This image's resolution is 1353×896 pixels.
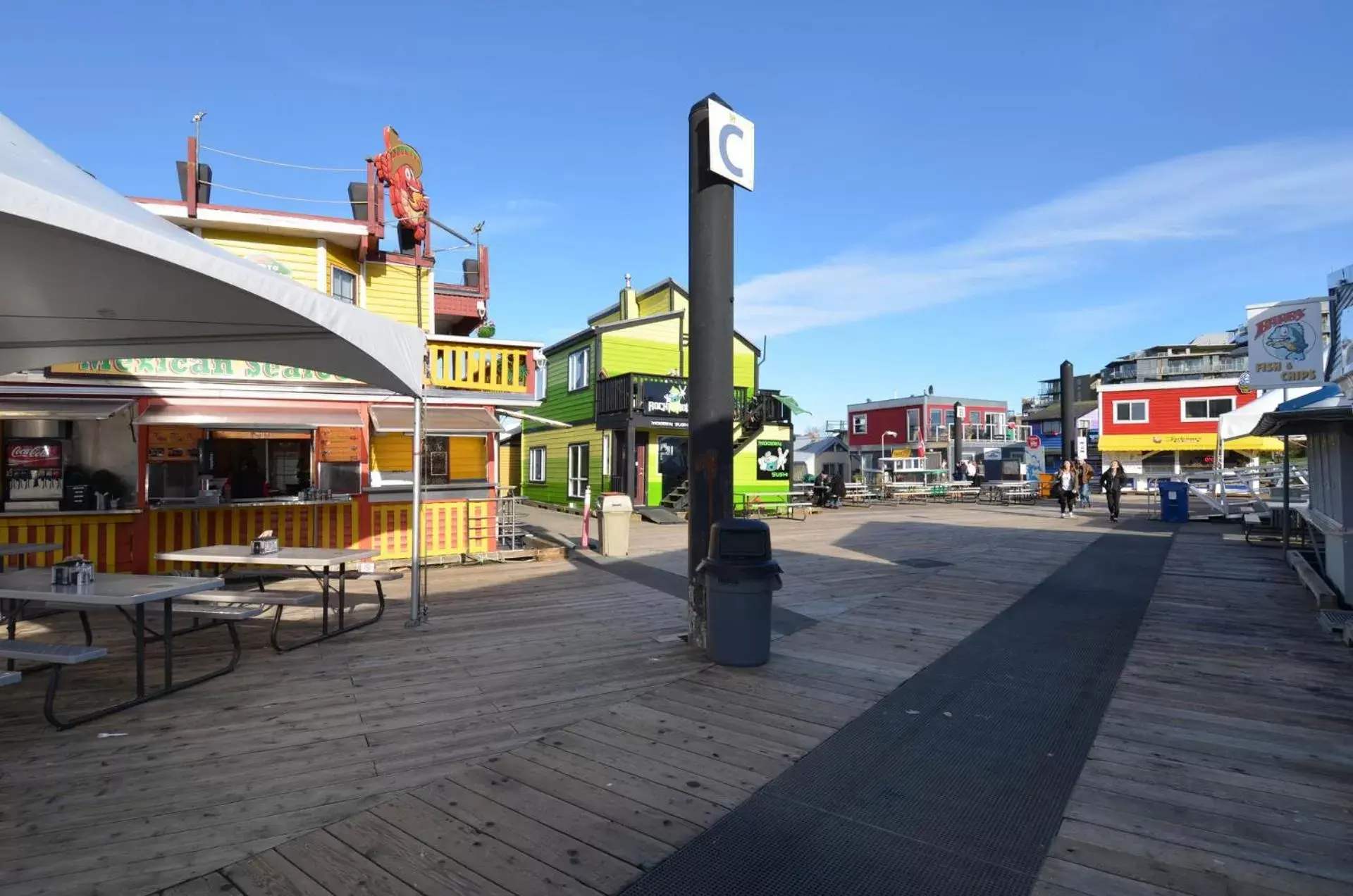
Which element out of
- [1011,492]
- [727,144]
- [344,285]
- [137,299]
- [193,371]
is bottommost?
[1011,492]

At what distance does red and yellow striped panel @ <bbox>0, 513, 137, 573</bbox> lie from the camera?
8.30 meters

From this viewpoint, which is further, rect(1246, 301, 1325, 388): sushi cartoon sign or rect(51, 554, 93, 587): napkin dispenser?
rect(1246, 301, 1325, 388): sushi cartoon sign

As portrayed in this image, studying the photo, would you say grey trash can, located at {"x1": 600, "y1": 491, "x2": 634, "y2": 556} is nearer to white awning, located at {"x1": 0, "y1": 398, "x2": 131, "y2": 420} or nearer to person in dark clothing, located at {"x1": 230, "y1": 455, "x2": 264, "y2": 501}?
person in dark clothing, located at {"x1": 230, "y1": 455, "x2": 264, "y2": 501}

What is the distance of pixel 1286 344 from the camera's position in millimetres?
12258

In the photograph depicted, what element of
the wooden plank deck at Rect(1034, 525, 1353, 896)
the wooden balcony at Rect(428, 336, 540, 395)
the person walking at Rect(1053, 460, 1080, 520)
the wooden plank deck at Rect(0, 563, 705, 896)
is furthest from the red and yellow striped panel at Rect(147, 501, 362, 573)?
the person walking at Rect(1053, 460, 1080, 520)

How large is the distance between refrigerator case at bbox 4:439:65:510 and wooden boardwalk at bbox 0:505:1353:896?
213 inches


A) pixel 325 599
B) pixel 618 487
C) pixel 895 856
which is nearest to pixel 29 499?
pixel 325 599

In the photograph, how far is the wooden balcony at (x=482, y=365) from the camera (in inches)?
425

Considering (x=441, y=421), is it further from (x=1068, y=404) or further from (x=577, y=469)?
(x=1068, y=404)

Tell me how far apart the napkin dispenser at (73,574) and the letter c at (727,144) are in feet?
18.6

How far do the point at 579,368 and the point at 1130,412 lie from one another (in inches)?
1165

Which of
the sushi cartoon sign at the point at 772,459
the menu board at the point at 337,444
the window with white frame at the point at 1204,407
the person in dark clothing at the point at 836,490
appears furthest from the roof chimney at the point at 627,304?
the window with white frame at the point at 1204,407

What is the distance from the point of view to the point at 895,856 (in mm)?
2738

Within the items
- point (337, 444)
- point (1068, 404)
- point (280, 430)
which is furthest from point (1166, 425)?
point (280, 430)
